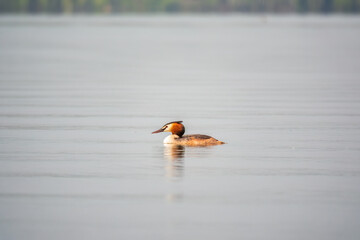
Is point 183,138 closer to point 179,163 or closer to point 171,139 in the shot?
point 171,139

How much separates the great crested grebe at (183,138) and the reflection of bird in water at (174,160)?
0.31 ft

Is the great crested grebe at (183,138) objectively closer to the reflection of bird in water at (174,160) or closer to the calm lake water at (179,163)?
the reflection of bird in water at (174,160)

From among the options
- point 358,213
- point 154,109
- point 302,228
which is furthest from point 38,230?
point 154,109

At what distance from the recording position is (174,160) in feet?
46.9

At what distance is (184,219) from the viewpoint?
1056 cm

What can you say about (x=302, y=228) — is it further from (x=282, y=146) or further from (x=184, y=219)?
(x=282, y=146)

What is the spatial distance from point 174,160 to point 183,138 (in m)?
1.48

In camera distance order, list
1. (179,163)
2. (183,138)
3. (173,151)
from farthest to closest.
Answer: (183,138) → (173,151) → (179,163)

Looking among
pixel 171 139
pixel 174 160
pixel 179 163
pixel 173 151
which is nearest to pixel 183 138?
pixel 171 139

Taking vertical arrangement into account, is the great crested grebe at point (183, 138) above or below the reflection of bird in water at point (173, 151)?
above

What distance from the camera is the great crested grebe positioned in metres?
15.6

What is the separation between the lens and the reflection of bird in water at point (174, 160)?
13156 mm

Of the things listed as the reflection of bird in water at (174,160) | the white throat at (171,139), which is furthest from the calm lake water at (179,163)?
the white throat at (171,139)

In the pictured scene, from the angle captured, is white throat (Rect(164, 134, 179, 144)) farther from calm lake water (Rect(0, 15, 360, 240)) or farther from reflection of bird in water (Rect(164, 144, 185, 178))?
calm lake water (Rect(0, 15, 360, 240))
